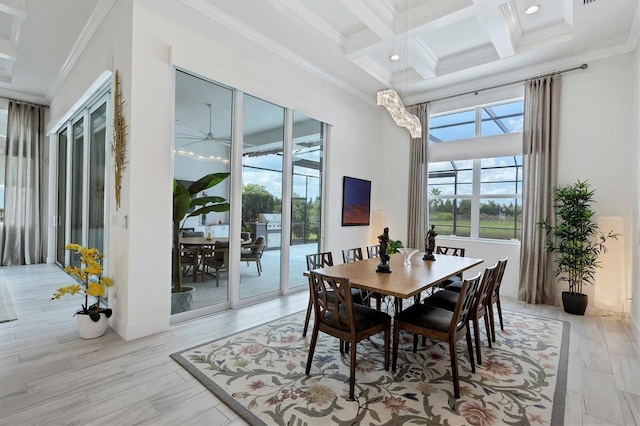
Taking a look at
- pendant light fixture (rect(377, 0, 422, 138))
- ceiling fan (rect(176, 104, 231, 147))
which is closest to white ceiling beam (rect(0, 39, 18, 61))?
ceiling fan (rect(176, 104, 231, 147))

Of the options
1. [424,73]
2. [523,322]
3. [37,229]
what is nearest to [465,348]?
[523,322]

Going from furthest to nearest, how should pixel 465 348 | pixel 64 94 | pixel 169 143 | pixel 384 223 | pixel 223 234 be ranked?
pixel 384 223 < pixel 64 94 < pixel 223 234 < pixel 169 143 < pixel 465 348

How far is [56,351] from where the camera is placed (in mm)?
2883

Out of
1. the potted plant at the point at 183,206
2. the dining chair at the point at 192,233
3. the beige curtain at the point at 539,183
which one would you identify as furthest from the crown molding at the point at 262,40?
the beige curtain at the point at 539,183

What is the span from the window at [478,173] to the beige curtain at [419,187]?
0.74ft

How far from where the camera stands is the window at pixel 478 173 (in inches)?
210

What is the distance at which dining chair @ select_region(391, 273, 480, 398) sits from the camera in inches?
89.7

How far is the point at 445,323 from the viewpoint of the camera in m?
2.41

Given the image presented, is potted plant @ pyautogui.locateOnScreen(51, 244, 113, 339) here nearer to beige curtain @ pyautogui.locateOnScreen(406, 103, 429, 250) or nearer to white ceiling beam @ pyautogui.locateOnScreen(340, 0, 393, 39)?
white ceiling beam @ pyautogui.locateOnScreen(340, 0, 393, 39)

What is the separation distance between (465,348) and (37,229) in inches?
342

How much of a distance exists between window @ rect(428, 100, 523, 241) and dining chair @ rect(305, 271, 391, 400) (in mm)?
3940

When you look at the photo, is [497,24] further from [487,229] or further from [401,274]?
[401,274]

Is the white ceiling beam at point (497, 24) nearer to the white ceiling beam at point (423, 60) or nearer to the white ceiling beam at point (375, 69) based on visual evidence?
the white ceiling beam at point (423, 60)

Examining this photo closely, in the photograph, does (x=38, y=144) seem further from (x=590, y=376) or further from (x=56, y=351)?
(x=590, y=376)
